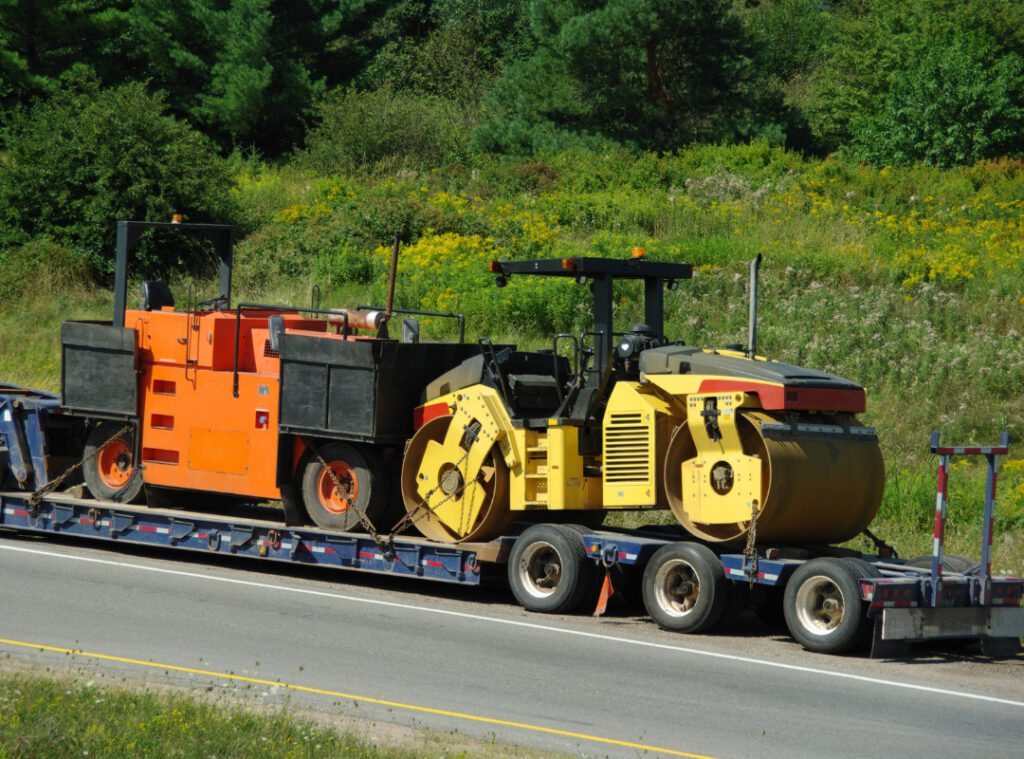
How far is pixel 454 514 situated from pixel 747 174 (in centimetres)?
1840

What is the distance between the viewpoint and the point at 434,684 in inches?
375

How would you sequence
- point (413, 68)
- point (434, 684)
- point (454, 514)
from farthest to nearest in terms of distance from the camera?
point (413, 68) < point (454, 514) < point (434, 684)

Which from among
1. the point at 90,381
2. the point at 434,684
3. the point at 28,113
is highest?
the point at 28,113

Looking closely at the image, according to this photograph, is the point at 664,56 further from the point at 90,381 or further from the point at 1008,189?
the point at 90,381

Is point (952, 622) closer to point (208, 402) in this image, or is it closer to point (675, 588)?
point (675, 588)

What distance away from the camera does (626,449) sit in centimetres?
1248

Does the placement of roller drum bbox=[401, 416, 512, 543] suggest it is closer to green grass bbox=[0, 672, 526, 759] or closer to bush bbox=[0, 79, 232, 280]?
green grass bbox=[0, 672, 526, 759]

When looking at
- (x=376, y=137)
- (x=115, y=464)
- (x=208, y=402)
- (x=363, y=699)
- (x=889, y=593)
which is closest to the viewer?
(x=363, y=699)

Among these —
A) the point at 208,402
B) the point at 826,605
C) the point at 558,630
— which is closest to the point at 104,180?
the point at 208,402

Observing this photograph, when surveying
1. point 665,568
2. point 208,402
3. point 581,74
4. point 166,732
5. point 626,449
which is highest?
point 581,74

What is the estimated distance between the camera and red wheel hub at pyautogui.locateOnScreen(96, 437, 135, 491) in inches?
630

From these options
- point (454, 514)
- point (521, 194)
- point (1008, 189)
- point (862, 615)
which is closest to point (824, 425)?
point (862, 615)

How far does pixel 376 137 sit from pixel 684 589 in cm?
2567

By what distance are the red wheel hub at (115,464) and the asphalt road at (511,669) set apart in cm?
233
